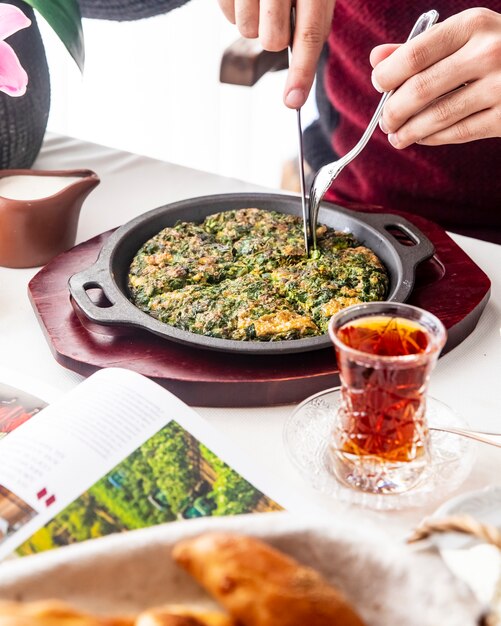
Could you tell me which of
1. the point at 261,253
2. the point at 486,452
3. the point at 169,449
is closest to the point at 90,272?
the point at 261,253

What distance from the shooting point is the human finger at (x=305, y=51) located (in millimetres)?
1463

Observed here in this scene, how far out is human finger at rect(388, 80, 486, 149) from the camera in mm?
1377

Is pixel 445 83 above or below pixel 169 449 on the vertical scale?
above

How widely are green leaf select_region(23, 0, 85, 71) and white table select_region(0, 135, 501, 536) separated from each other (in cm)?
36

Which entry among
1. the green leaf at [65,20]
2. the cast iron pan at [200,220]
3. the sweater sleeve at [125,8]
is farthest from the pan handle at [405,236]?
the sweater sleeve at [125,8]

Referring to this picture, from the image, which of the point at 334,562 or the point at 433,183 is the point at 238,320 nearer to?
the point at 334,562

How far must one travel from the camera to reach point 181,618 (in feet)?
2.16

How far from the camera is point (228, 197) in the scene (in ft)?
5.43

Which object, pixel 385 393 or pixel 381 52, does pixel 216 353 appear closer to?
pixel 385 393

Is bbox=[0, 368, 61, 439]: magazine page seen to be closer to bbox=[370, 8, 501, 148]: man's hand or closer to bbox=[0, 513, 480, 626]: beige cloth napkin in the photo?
bbox=[0, 513, 480, 626]: beige cloth napkin

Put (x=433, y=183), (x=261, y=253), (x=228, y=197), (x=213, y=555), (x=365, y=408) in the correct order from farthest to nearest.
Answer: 1. (x=433, y=183)
2. (x=228, y=197)
3. (x=261, y=253)
4. (x=365, y=408)
5. (x=213, y=555)

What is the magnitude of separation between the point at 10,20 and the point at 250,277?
1.87 ft

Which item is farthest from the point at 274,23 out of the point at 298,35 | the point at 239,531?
the point at 239,531

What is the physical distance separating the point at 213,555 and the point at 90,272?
750 mm
